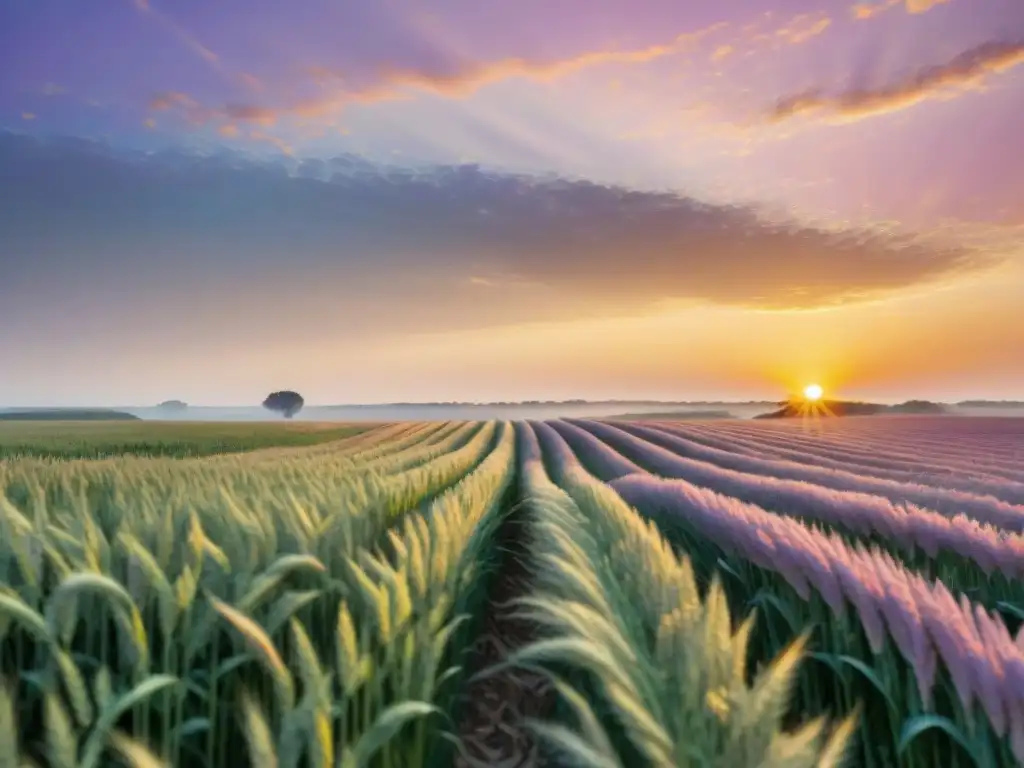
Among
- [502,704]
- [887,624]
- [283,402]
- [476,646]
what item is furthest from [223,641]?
[283,402]

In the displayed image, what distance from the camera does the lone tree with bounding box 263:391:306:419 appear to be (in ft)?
401

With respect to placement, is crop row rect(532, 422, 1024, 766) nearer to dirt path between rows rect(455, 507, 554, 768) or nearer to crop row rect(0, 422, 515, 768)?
dirt path between rows rect(455, 507, 554, 768)

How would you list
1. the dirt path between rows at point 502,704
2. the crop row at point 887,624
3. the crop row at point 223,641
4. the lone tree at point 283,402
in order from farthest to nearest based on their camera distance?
the lone tree at point 283,402 < the dirt path between rows at point 502,704 < the crop row at point 887,624 < the crop row at point 223,641

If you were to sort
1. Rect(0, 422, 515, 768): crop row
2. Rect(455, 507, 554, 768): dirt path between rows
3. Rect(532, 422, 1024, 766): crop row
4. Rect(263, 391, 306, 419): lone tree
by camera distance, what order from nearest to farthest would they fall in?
Rect(0, 422, 515, 768): crop row, Rect(532, 422, 1024, 766): crop row, Rect(455, 507, 554, 768): dirt path between rows, Rect(263, 391, 306, 419): lone tree

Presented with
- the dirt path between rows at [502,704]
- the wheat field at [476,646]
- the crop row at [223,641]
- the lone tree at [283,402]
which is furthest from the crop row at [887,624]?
the lone tree at [283,402]

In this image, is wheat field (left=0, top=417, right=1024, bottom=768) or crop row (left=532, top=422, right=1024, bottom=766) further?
crop row (left=532, top=422, right=1024, bottom=766)

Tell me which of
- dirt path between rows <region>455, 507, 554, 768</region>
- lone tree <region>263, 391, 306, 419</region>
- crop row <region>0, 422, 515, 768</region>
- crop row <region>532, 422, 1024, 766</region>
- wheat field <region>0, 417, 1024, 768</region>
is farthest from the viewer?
lone tree <region>263, 391, 306, 419</region>

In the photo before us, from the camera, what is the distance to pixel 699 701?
1836 millimetres

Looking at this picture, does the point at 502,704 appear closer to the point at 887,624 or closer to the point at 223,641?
the point at 223,641

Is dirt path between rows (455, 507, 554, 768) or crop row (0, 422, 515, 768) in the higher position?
crop row (0, 422, 515, 768)

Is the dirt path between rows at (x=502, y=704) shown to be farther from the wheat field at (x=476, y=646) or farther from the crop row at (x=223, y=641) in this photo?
the crop row at (x=223, y=641)

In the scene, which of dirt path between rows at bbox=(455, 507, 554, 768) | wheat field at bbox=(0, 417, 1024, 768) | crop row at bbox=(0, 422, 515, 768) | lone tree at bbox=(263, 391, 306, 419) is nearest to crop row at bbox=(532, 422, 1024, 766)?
wheat field at bbox=(0, 417, 1024, 768)

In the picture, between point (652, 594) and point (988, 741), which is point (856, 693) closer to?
point (988, 741)

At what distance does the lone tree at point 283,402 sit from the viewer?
122 metres
